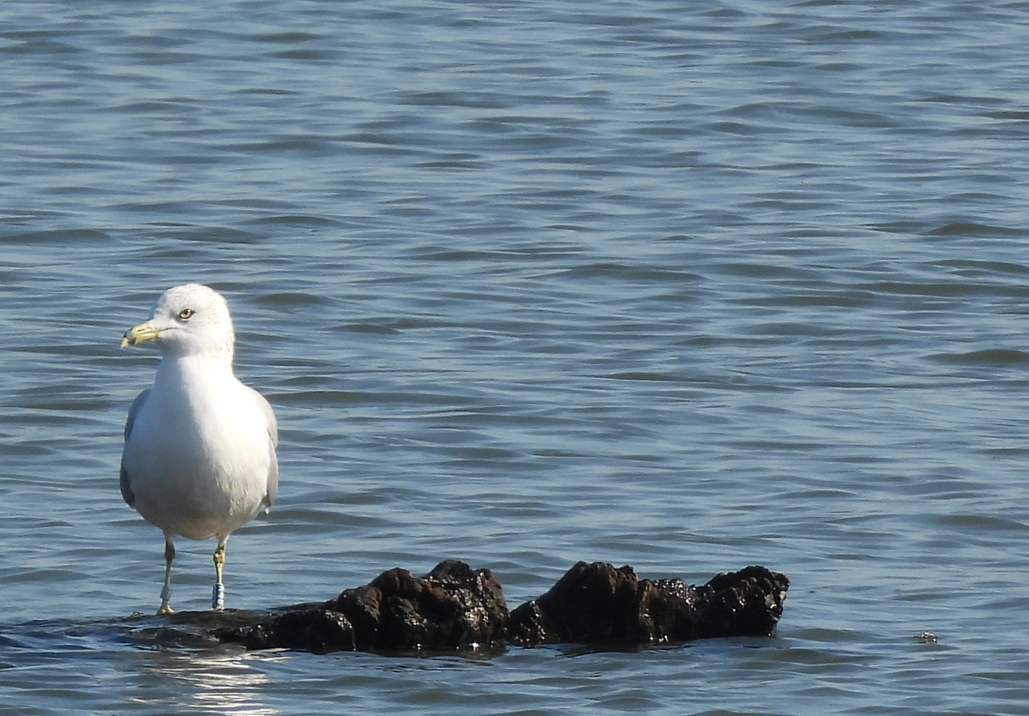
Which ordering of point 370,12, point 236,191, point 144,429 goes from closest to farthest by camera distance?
point 144,429
point 236,191
point 370,12

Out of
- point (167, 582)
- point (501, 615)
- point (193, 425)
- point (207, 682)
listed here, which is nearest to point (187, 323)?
point (193, 425)

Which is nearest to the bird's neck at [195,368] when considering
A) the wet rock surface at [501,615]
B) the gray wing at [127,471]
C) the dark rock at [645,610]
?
the gray wing at [127,471]

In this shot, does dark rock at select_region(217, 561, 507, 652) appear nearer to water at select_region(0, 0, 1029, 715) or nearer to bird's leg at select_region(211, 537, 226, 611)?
water at select_region(0, 0, 1029, 715)

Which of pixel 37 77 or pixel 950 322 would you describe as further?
pixel 37 77

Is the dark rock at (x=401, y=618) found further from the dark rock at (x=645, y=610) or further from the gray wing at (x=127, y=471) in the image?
the gray wing at (x=127, y=471)

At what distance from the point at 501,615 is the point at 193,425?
1.29 meters

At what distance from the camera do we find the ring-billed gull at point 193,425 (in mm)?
7875

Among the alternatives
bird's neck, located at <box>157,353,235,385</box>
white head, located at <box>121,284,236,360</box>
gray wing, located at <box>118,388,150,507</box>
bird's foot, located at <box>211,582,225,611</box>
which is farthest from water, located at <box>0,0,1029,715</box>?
white head, located at <box>121,284,236,360</box>

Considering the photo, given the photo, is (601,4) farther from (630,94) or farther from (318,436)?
(318,436)

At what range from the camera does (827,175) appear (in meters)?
16.9

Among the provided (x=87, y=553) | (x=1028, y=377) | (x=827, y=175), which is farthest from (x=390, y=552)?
(x=827, y=175)

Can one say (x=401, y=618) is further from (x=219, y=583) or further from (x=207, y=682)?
(x=219, y=583)

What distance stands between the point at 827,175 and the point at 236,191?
450cm

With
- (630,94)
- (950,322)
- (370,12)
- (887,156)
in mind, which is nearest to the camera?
(950,322)
